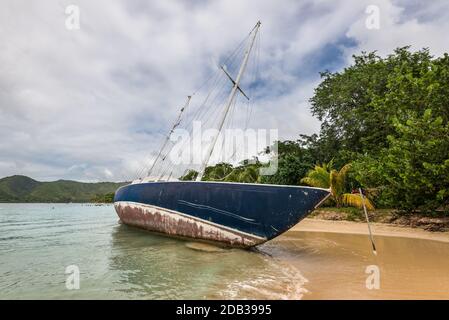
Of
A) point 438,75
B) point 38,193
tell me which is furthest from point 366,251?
point 38,193

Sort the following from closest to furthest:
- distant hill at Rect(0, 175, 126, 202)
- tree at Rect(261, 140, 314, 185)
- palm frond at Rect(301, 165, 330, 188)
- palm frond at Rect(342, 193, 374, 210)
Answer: palm frond at Rect(342, 193, 374, 210) < palm frond at Rect(301, 165, 330, 188) < tree at Rect(261, 140, 314, 185) < distant hill at Rect(0, 175, 126, 202)

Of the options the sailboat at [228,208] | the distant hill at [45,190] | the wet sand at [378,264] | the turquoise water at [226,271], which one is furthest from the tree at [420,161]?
the distant hill at [45,190]

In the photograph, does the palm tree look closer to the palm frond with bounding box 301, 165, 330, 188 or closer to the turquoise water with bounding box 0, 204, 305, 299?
the palm frond with bounding box 301, 165, 330, 188

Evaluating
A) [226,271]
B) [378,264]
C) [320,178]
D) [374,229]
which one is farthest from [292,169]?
[226,271]

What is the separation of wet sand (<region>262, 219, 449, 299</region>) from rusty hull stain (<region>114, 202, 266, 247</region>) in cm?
117

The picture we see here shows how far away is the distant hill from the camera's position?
15250 cm

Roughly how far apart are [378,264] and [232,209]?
12.2 ft

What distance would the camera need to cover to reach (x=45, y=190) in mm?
169000

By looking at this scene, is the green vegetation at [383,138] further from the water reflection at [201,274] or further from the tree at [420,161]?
the water reflection at [201,274]

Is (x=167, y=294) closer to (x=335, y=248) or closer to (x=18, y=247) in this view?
(x=335, y=248)

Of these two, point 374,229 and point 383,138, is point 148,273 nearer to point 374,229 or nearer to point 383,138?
point 374,229

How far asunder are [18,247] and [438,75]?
686 inches

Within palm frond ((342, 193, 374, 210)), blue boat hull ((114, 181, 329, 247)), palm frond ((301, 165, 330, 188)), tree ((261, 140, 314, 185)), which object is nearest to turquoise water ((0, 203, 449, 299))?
blue boat hull ((114, 181, 329, 247))

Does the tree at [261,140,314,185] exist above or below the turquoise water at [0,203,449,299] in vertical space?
above
